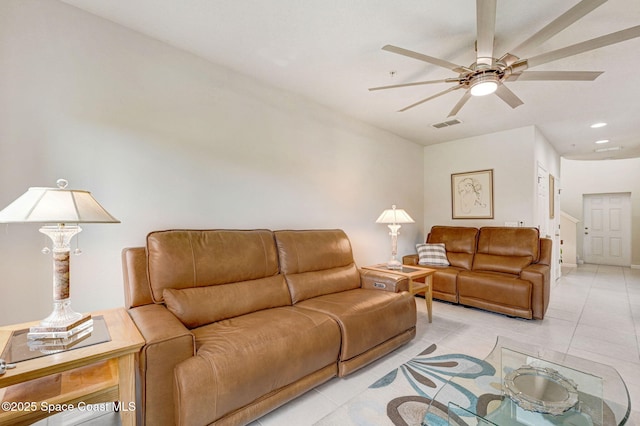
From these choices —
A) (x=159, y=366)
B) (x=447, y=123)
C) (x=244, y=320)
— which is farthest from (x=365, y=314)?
(x=447, y=123)

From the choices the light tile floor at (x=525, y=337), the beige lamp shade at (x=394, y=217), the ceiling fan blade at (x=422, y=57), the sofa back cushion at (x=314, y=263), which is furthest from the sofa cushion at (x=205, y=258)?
the ceiling fan blade at (x=422, y=57)

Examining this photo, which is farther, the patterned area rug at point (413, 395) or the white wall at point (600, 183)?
the white wall at point (600, 183)

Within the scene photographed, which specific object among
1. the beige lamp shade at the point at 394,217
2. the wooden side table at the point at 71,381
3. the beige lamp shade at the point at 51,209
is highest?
the beige lamp shade at the point at 51,209

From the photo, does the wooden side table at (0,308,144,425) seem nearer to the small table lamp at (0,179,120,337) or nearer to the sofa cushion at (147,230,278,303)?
the small table lamp at (0,179,120,337)

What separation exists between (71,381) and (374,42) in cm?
275

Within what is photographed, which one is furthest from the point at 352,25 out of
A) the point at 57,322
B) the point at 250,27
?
the point at 57,322

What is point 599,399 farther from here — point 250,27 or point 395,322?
point 250,27

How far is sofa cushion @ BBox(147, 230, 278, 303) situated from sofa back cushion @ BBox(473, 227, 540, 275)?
9.90ft

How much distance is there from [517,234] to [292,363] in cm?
366

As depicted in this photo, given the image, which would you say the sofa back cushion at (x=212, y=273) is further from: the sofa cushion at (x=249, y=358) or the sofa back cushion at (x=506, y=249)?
the sofa back cushion at (x=506, y=249)

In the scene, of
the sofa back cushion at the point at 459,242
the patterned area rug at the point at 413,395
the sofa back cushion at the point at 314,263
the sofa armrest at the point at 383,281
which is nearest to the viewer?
the patterned area rug at the point at 413,395

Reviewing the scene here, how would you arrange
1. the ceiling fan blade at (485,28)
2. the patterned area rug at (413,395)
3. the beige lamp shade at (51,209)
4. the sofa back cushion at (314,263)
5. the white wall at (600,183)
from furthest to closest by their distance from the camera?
the white wall at (600,183), the sofa back cushion at (314,263), the patterned area rug at (413,395), the ceiling fan blade at (485,28), the beige lamp shade at (51,209)

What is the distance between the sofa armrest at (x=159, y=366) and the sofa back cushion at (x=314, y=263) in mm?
1108

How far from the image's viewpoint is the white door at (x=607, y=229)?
7.07 m
